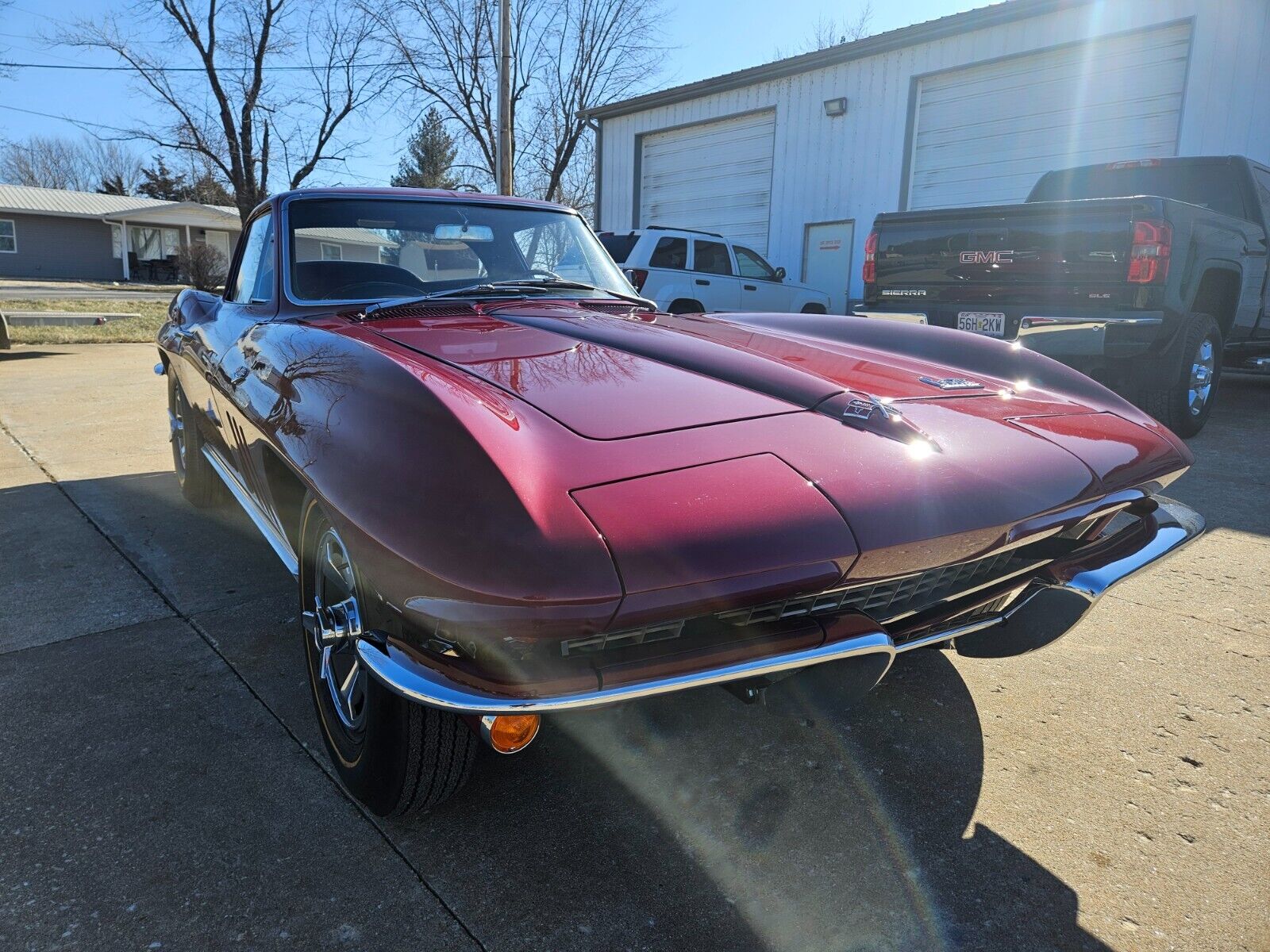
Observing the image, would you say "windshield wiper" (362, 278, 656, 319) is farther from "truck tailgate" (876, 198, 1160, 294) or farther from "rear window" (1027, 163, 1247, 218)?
"rear window" (1027, 163, 1247, 218)

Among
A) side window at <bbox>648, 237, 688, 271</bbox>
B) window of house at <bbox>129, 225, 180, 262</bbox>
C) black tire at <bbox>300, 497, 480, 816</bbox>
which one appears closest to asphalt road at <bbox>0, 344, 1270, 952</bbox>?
black tire at <bbox>300, 497, 480, 816</bbox>

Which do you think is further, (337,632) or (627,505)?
(337,632)

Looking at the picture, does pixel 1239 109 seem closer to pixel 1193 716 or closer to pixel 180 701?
pixel 1193 716

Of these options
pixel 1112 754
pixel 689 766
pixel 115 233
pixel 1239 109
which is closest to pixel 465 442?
pixel 689 766

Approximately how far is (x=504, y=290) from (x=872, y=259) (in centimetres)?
441

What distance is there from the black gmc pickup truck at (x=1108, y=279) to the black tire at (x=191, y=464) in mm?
3418

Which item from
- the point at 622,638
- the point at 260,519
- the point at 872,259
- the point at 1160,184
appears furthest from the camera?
the point at 1160,184

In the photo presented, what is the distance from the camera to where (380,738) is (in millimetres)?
1641

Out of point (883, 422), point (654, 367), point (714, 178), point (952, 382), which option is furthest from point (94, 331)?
point (883, 422)

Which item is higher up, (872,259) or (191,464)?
(872,259)

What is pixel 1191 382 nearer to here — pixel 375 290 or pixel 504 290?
pixel 504 290

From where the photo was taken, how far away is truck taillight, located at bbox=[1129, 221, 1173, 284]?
5.01 meters

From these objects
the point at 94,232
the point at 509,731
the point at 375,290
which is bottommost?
the point at 509,731

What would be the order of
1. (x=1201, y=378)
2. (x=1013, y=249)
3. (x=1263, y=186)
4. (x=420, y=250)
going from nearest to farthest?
(x=420, y=250), (x=1013, y=249), (x=1201, y=378), (x=1263, y=186)
